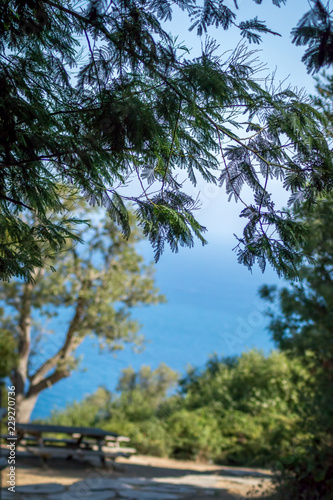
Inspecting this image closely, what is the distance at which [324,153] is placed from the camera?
1649 millimetres

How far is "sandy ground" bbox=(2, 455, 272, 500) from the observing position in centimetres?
522

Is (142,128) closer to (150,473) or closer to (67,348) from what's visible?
(150,473)

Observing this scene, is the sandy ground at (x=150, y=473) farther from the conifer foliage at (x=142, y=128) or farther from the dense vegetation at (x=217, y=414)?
the conifer foliage at (x=142, y=128)

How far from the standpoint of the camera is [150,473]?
21.3 feet

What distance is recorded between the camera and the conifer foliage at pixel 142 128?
5.03 feet

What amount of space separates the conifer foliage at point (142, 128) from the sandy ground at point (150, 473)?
375cm

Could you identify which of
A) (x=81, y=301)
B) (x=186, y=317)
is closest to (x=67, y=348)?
(x=81, y=301)

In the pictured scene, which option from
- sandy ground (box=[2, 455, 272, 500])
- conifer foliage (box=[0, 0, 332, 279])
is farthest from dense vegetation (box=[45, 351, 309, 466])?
conifer foliage (box=[0, 0, 332, 279])

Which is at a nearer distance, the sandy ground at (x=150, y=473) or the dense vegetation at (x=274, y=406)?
the dense vegetation at (x=274, y=406)

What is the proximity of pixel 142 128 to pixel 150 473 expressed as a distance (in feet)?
20.1

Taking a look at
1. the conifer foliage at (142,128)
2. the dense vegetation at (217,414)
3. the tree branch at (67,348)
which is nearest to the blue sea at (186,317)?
the dense vegetation at (217,414)

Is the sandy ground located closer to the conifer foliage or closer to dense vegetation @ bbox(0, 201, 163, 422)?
dense vegetation @ bbox(0, 201, 163, 422)

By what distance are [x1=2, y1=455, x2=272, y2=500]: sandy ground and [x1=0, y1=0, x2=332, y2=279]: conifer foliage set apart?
12.3 feet

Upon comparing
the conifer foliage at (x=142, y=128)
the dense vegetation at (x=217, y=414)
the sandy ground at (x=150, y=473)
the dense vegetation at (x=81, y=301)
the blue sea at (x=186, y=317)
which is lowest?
the sandy ground at (x=150, y=473)
